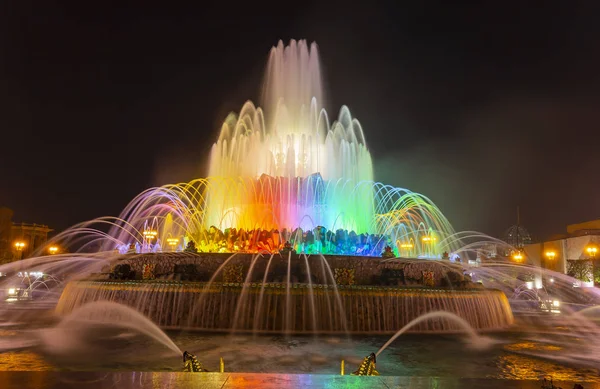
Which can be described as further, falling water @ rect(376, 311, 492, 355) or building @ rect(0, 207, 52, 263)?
building @ rect(0, 207, 52, 263)

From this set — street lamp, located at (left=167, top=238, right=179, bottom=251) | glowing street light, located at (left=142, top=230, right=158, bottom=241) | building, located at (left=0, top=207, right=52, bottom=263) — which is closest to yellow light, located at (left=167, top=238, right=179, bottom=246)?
street lamp, located at (left=167, top=238, right=179, bottom=251)

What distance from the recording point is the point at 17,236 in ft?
267

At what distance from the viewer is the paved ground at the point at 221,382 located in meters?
6.05

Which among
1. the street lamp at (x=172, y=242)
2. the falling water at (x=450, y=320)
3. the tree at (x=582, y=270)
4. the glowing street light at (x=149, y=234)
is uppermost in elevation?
the glowing street light at (x=149, y=234)

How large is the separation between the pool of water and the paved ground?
330 cm

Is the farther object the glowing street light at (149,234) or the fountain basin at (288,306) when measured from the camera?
the glowing street light at (149,234)

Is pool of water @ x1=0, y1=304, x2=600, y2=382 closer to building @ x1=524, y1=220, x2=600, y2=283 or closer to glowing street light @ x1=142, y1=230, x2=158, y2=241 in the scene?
glowing street light @ x1=142, y1=230, x2=158, y2=241

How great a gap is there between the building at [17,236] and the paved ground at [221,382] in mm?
38696

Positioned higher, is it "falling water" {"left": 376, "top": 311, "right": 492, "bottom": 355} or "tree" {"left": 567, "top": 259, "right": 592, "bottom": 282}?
"tree" {"left": 567, "top": 259, "right": 592, "bottom": 282}

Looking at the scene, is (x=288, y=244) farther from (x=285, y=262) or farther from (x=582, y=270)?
(x=582, y=270)

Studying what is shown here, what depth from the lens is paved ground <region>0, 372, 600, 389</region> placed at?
6.05 meters

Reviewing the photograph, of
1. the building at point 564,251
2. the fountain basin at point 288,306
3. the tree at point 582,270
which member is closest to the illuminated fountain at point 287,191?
the fountain basin at point 288,306

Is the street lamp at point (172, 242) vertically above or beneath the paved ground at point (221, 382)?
above

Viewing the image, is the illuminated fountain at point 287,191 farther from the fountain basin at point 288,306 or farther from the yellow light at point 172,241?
the fountain basin at point 288,306
